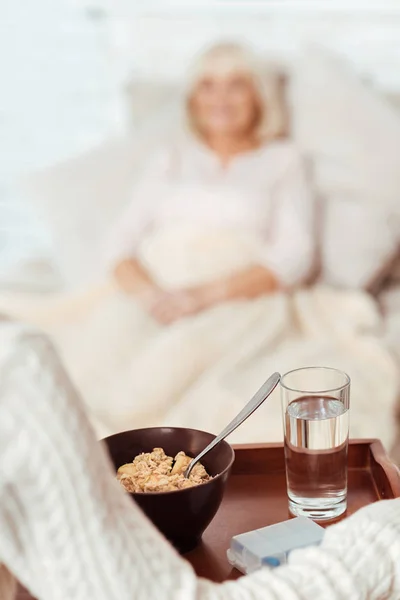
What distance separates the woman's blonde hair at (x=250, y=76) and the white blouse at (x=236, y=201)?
0.06 m

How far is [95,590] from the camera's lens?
578 millimetres

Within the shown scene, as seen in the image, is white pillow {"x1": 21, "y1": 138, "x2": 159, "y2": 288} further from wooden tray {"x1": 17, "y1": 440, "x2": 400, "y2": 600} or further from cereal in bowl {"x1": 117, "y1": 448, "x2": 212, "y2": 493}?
cereal in bowl {"x1": 117, "y1": 448, "x2": 212, "y2": 493}

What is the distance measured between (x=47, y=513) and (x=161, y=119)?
200 centimetres

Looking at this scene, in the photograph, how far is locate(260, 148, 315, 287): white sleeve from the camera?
81.4 inches

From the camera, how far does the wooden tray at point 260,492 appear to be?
Result: 817mm

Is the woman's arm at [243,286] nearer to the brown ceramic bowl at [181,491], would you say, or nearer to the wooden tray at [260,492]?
the wooden tray at [260,492]

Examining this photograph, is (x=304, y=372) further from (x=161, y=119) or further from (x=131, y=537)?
(x=161, y=119)

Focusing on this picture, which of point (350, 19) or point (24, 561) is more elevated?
point (350, 19)

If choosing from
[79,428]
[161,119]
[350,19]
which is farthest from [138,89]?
[79,428]

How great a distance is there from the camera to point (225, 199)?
2158mm

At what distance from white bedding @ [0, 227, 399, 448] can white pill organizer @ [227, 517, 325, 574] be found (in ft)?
2.06

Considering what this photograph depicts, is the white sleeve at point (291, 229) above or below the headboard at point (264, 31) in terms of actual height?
below

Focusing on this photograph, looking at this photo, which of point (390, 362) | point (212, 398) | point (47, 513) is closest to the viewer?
point (47, 513)

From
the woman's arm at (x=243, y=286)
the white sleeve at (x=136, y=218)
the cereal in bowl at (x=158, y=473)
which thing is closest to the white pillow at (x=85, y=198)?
the white sleeve at (x=136, y=218)
